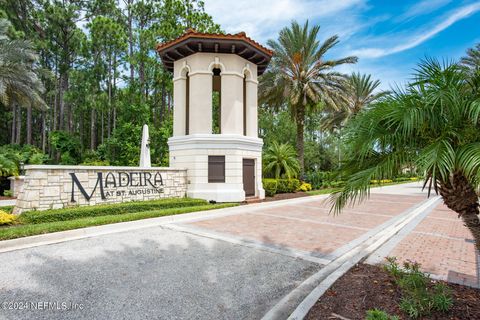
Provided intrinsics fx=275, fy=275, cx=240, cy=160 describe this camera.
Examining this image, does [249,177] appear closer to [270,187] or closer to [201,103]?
[270,187]

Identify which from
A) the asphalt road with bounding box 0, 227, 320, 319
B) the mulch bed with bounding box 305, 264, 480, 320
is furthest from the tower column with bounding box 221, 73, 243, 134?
the mulch bed with bounding box 305, 264, 480, 320

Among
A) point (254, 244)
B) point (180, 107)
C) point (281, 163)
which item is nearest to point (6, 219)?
point (254, 244)

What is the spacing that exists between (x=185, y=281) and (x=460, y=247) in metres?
7.13

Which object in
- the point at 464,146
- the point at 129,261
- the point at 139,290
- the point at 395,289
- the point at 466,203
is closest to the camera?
the point at 464,146

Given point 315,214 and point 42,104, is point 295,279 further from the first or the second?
point 42,104

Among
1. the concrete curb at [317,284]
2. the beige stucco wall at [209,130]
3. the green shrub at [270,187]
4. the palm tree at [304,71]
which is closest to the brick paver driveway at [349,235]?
the concrete curb at [317,284]

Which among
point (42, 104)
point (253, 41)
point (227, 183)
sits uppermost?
point (253, 41)

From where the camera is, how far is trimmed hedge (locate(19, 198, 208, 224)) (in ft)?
Answer: 30.0

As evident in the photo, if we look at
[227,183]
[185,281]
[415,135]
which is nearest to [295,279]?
[185,281]

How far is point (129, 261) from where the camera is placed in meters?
6.03

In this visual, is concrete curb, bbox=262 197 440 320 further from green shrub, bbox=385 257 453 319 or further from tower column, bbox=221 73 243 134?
tower column, bbox=221 73 243 134

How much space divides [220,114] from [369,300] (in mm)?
13958

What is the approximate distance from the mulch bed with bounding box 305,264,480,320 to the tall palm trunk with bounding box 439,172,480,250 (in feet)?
3.53

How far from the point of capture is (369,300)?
4.00 metres
